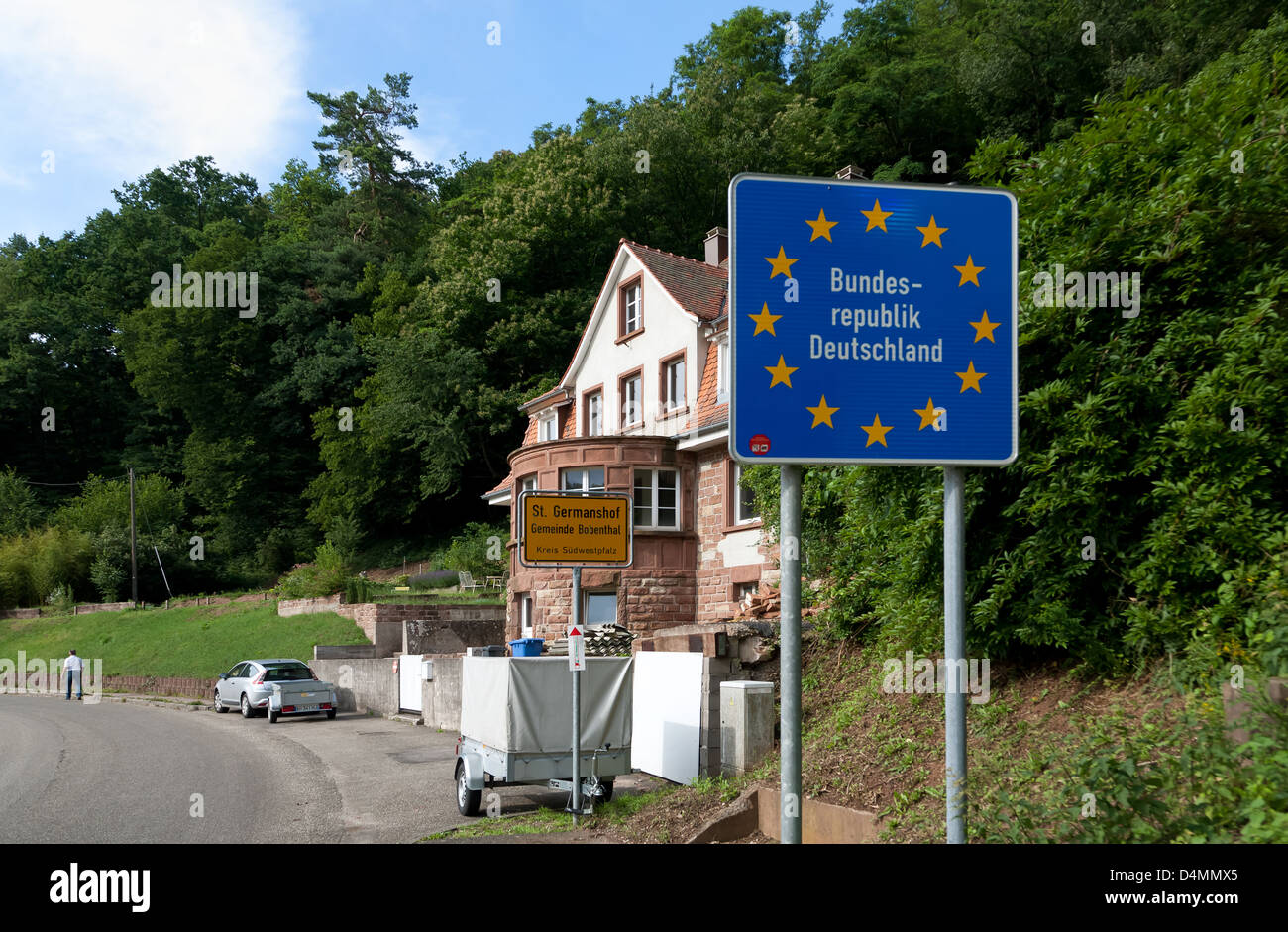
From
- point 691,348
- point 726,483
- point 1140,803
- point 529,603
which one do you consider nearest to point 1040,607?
point 1140,803

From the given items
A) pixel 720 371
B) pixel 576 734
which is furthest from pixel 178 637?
pixel 576 734

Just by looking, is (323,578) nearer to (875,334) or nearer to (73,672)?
(73,672)

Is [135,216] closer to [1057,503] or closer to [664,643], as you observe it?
[664,643]

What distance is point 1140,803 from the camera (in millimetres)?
4176

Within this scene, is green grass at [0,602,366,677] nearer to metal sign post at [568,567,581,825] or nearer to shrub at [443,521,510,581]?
shrub at [443,521,510,581]

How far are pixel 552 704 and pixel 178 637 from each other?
115ft

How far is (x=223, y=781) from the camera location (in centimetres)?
1364

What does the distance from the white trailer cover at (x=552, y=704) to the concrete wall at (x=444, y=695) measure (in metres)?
9.23

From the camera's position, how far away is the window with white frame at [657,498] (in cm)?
2550

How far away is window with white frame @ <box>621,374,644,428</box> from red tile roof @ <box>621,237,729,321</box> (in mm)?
2925

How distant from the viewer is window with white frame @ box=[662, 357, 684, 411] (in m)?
27.0

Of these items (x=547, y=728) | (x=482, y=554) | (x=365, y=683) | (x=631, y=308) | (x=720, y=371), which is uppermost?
(x=631, y=308)

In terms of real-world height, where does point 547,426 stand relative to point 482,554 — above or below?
above
